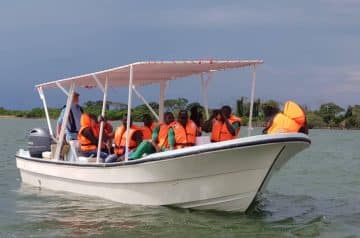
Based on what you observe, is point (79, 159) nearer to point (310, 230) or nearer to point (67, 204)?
point (67, 204)

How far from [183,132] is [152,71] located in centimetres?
158

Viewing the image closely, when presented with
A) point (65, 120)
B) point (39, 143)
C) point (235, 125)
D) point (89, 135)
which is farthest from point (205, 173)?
point (39, 143)

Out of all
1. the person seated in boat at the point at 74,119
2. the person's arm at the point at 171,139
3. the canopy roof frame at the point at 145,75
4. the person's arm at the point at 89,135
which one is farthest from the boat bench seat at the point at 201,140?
the person seated in boat at the point at 74,119

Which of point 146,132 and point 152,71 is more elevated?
point 152,71

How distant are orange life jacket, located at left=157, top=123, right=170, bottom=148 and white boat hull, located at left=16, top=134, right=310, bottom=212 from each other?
767 millimetres

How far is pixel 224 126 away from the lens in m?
10.7

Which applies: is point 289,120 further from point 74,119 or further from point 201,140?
point 74,119

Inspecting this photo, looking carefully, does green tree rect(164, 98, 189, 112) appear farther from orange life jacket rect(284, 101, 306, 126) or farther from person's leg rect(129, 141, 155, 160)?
orange life jacket rect(284, 101, 306, 126)

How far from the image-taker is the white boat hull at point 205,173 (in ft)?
31.0

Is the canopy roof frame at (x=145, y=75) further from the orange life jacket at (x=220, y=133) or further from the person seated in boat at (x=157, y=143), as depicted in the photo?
the orange life jacket at (x=220, y=133)

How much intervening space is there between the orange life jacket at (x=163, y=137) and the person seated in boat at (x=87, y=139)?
5.59 feet

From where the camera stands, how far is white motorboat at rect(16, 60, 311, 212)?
31.2 feet

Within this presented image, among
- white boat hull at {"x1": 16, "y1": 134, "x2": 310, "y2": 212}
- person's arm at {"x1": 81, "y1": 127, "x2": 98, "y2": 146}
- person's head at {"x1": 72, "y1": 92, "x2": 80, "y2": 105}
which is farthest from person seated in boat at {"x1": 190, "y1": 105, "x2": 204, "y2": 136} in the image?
person's head at {"x1": 72, "y1": 92, "x2": 80, "y2": 105}

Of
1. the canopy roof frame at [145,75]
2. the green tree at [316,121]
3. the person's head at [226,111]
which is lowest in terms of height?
the green tree at [316,121]
